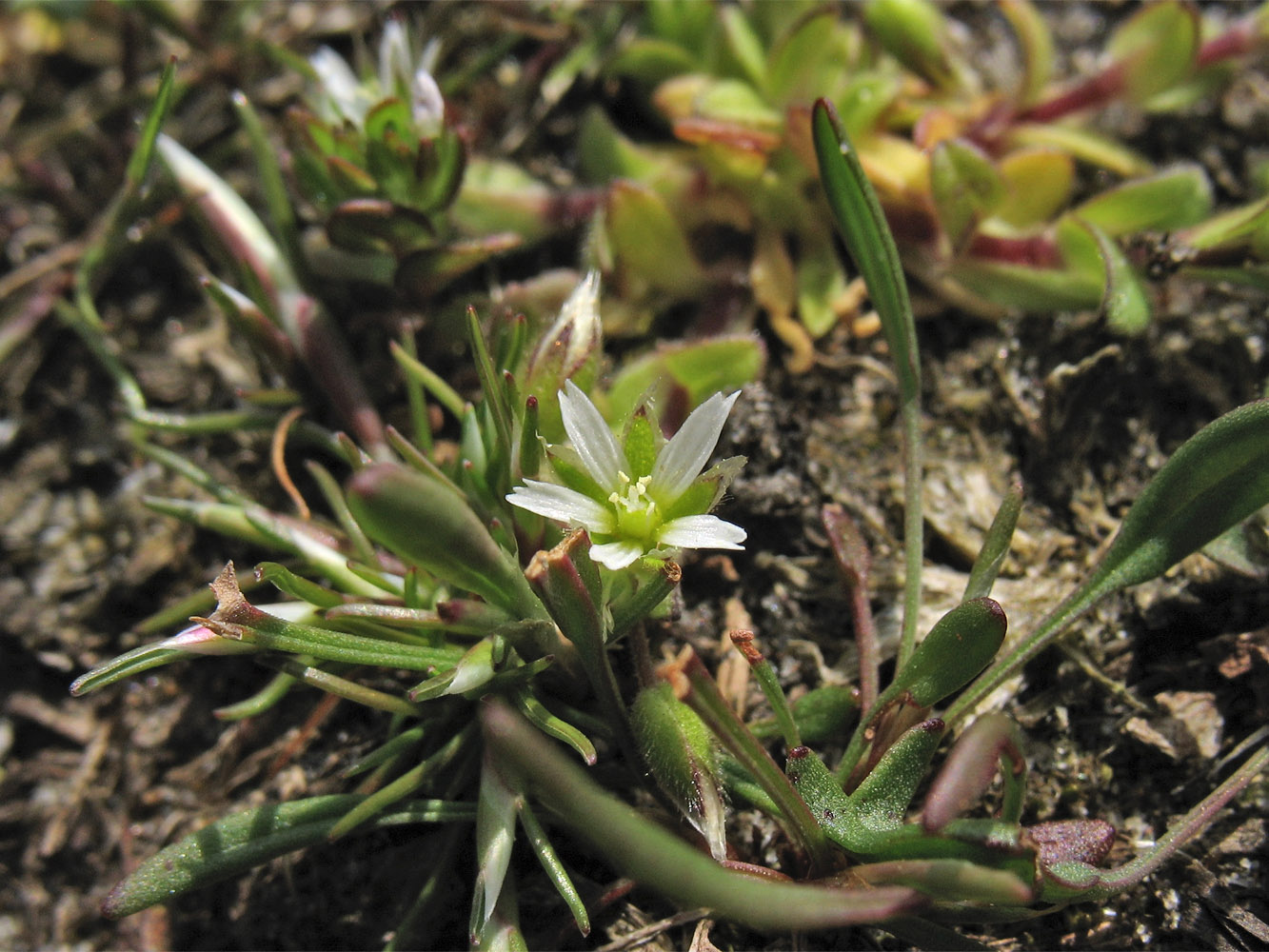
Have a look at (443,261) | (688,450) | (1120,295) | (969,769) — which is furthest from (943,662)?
(443,261)

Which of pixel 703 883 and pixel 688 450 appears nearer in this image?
pixel 703 883

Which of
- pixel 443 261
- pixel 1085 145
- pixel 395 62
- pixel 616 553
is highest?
pixel 395 62

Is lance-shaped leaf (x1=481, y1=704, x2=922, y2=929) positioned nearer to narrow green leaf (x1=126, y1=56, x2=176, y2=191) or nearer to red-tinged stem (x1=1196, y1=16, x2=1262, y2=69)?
narrow green leaf (x1=126, y1=56, x2=176, y2=191)

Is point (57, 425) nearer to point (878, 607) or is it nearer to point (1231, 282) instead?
point (878, 607)

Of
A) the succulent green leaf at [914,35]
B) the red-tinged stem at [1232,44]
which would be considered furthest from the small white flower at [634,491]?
the red-tinged stem at [1232,44]

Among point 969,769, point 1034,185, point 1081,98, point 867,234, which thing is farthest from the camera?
point 1081,98

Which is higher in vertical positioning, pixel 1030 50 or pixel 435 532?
pixel 1030 50

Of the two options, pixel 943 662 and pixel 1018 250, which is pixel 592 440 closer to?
pixel 943 662
